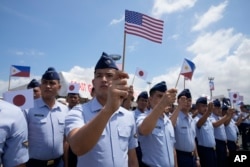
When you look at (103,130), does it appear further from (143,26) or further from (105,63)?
(143,26)

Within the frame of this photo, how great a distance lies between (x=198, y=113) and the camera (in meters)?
7.05

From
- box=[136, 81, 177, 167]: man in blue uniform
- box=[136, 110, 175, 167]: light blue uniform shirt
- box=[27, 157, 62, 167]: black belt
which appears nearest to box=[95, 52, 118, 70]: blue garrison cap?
box=[136, 81, 177, 167]: man in blue uniform

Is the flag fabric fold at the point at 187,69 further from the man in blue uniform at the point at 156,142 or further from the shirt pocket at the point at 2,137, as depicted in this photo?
the shirt pocket at the point at 2,137

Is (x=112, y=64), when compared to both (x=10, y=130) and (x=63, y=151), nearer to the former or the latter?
(x=10, y=130)

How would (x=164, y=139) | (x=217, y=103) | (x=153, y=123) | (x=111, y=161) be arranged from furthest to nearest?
(x=217, y=103) < (x=164, y=139) < (x=153, y=123) < (x=111, y=161)

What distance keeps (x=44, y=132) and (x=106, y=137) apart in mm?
1979

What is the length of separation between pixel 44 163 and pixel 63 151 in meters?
0.41

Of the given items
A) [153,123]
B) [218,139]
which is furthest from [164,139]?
[218,139]

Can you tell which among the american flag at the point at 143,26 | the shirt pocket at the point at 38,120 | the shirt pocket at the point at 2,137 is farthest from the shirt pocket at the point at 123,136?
the american flag at the point at 143,26

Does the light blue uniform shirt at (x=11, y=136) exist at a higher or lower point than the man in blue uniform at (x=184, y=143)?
higher

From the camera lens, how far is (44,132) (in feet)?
13.2

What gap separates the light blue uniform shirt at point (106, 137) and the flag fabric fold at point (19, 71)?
1071 centimetres

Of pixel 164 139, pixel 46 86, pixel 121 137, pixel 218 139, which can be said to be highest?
pixel 46 86

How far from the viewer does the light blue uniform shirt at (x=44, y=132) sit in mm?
3906
